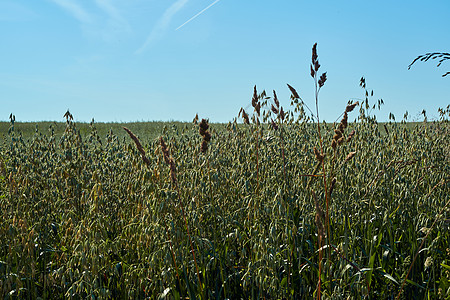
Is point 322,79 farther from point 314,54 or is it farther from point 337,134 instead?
point 337,134

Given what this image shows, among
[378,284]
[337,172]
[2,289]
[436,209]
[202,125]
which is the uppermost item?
[202,125]

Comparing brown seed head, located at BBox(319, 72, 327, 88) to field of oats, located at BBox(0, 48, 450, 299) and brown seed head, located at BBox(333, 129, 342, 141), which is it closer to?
field of oats, located at BBox(0, 48, 450, 299)

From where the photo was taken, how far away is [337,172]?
379cm

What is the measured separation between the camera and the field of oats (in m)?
2.50

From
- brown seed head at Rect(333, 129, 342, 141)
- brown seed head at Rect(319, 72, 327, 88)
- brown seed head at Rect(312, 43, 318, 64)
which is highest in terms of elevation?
brown seed head at Rect(312, 43, 318, 64)

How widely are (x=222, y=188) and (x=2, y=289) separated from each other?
182 centimetres

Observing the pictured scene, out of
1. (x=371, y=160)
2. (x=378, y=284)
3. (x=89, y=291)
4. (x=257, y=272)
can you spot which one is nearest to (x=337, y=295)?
Answer: (x=257, y=272)

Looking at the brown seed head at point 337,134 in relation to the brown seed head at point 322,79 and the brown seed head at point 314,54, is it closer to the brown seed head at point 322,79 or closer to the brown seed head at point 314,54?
the brown seed head at point 322,79

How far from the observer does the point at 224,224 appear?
3127 millimetres

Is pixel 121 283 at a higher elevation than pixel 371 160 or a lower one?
lower

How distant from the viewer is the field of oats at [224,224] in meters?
2.50

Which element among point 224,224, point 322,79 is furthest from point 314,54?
point 224,224

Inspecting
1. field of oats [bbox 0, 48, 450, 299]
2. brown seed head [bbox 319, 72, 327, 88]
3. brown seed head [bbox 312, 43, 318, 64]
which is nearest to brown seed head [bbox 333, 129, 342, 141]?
field of oats [bbox 0, 48, 450, 299]

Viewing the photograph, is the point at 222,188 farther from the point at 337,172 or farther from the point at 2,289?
the point at 2,289
